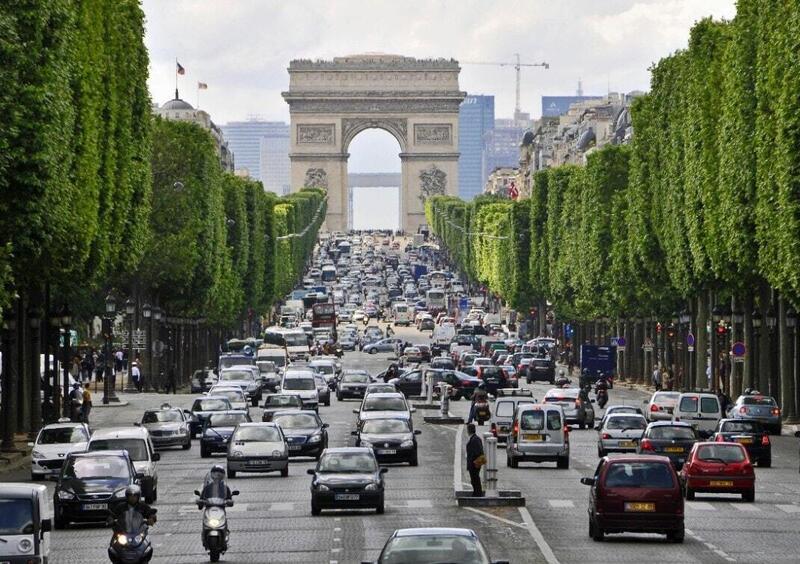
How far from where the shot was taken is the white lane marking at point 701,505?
50037mm

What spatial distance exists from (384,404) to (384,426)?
881 cm

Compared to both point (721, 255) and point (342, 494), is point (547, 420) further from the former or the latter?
point (721, 255)

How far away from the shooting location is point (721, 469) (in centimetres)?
Answer: 5134

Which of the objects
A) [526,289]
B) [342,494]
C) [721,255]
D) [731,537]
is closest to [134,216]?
[721,255]

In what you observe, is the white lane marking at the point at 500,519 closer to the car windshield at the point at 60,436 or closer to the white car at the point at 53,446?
the white car at the point at 53,446

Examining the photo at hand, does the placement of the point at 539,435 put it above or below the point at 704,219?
below

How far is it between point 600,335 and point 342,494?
330 feet

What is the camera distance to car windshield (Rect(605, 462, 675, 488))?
4125cm

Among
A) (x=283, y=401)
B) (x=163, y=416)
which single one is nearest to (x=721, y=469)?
(x=163, y=416)

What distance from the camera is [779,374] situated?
9238 centimetres

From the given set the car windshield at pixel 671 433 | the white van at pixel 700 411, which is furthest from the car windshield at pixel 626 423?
the white van at pixel 700 411

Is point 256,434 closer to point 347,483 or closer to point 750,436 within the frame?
point 347,483

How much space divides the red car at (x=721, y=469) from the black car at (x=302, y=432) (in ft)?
51.7

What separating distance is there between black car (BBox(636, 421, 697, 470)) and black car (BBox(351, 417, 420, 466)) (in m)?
6.95
